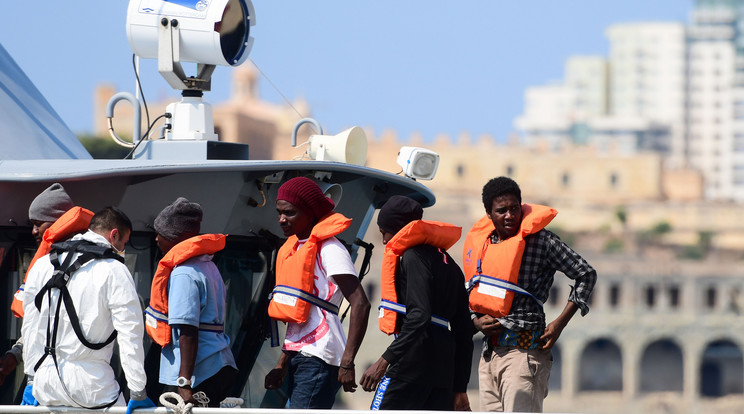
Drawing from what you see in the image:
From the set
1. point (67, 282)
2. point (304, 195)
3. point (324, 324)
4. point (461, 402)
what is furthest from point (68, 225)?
point (461, 402)

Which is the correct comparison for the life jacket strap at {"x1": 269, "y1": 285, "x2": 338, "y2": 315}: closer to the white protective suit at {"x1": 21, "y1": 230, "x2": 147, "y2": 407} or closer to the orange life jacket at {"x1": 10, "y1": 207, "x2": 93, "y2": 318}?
the white protective suit at {"x1": 21, "y1": 230, "x2": 147, "y2": 407}

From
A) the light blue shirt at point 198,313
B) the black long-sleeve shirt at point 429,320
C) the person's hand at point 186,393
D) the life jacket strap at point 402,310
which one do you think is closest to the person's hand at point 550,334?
the black long-sleeve shirt at point 429,320

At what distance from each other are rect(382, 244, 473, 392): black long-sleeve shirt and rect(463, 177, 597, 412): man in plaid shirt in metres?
0.24

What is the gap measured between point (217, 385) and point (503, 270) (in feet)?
4.12

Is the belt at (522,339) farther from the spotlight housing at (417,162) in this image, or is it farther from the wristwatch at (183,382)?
the spotlight housing at (417,162)

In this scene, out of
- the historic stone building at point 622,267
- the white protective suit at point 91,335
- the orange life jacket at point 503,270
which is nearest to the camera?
the white protective suit at point 91,335

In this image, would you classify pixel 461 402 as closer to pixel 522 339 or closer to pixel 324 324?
pixel 522 339

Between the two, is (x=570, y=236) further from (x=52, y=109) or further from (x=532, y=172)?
(x=52, y=109)

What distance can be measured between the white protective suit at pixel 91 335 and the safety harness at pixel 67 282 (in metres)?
0.02

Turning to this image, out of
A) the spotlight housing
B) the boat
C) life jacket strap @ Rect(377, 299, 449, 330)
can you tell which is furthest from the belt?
the spotlight housing

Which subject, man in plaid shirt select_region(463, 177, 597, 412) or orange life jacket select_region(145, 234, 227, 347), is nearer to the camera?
orange life jacket select_region(145, 234, 227, 347)

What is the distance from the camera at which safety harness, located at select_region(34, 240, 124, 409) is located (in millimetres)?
4504

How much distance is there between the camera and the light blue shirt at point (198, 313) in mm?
4699

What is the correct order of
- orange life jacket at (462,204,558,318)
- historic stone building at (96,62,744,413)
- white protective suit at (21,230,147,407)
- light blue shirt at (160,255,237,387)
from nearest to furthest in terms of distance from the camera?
1. white protective suit at (21,230,147,407)
2. light blue shirt at (160,255,237,387)
3. orange life jacket at (462,204,558,318)
4. historic stone building at (96,62,744,413)
